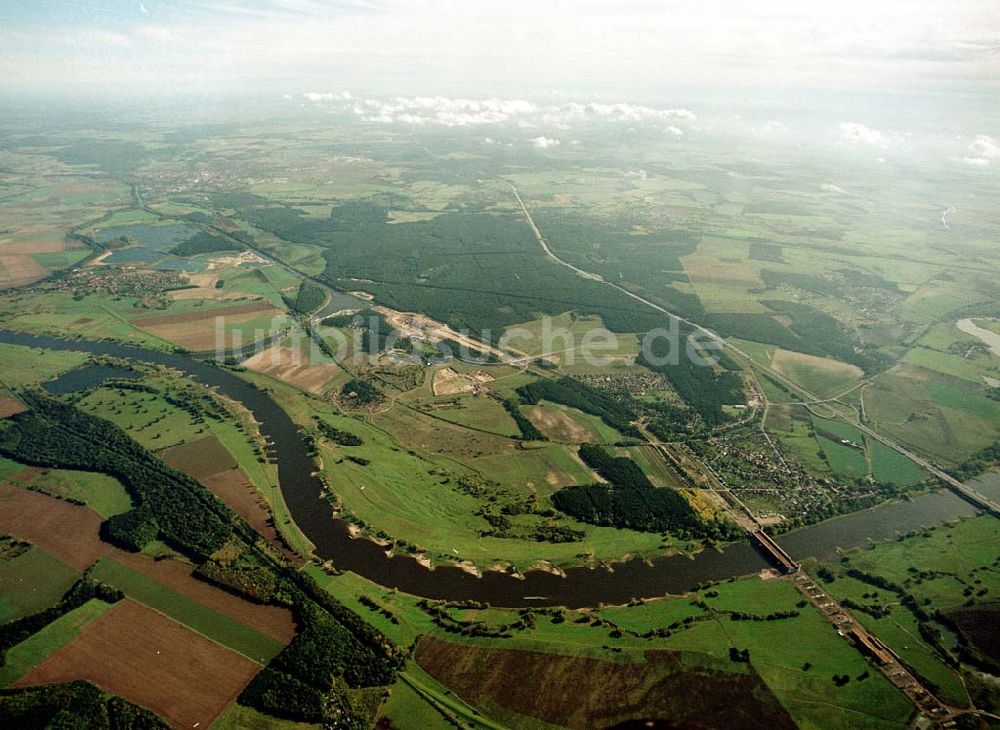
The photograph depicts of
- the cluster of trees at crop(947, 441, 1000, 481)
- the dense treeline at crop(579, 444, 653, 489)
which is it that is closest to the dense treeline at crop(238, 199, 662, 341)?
the dense treeline at crop(579, 444, 653, 489)

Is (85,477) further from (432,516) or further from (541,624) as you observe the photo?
(541,624)

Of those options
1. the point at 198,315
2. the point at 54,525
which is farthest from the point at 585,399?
the point at 198,315

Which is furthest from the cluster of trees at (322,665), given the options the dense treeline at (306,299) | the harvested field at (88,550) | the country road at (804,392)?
the dense treeline at (306,299)

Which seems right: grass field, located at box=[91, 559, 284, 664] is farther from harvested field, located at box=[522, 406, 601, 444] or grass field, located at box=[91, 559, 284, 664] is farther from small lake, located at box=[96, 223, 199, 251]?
small lake, located at box=[96, 223, 199, 251]

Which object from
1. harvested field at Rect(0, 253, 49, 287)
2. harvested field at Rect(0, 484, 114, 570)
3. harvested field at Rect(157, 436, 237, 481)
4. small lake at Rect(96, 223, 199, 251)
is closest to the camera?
harvested field at Rect(0, 484, 114, 570)

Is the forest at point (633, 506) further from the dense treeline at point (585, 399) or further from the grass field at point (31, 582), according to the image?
the grass field at point (31, 582)
